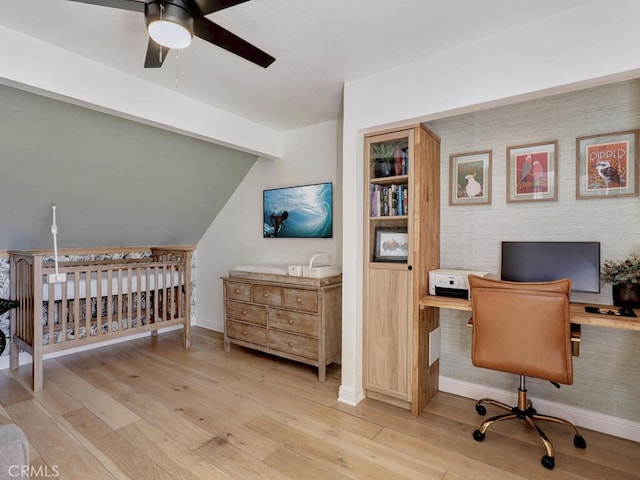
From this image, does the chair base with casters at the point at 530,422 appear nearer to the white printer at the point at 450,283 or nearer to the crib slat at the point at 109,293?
the white printer at the point at 450,283

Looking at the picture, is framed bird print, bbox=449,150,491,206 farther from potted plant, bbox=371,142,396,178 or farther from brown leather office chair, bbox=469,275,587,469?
brown leather office chair, bbox=469,275,587,469

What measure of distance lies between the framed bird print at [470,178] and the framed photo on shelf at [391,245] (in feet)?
1.83

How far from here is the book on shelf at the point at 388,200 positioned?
2.52 meters

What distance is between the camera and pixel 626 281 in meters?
1.99

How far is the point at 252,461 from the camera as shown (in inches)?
76.0

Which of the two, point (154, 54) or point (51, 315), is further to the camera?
point (51, 315)

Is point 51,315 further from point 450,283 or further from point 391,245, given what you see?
point 450,283

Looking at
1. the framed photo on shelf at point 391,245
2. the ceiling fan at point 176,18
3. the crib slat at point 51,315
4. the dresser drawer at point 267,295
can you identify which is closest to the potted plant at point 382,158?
the framed photo on shelf at point 391,245

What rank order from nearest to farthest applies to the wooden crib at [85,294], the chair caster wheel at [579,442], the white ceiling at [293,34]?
the white ceiling at [293,34] → the chair caster wheel at [579,442] → the wooden crib at [85,294]

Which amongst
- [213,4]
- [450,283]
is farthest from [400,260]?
[213,4]

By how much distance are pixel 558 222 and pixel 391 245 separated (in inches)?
43.6

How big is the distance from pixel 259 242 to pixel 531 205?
2.77 meters

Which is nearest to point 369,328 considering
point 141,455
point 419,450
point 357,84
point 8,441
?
point 419,450

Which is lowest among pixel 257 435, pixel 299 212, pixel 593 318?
pixel 257 435
